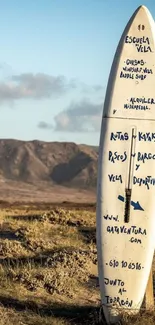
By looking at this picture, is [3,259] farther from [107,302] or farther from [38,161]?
[38,161]

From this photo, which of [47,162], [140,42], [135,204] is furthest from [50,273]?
[47,162]

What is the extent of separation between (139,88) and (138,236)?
1868mm

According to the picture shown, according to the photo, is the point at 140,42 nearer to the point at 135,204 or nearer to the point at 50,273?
the point at 135,204

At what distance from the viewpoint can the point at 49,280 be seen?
28.8ft

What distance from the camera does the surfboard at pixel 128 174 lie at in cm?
718

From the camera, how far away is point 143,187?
7195 millimetres

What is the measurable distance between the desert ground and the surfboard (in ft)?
1.47

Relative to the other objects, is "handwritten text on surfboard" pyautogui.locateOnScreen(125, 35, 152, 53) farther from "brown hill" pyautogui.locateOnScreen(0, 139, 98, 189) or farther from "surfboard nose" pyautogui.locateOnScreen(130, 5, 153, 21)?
"brown hill" pyautogui.locateOnScreen(0, 139, 98, 189)

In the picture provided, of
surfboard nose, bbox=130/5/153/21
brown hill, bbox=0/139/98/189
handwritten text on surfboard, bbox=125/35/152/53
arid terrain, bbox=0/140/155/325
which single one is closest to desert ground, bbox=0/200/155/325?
arid terrain, bbox=0/140/155/325

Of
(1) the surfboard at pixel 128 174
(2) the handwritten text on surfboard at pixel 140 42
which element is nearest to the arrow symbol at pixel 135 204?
(1) the surfboard at pixel 128 174

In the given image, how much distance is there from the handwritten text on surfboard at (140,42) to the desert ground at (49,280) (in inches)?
131

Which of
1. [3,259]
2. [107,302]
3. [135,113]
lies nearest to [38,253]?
[3,259]

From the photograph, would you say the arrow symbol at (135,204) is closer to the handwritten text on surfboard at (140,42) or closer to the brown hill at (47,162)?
the handwritten text on surfboard at (140,42)

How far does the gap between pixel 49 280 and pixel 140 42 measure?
3834mm
